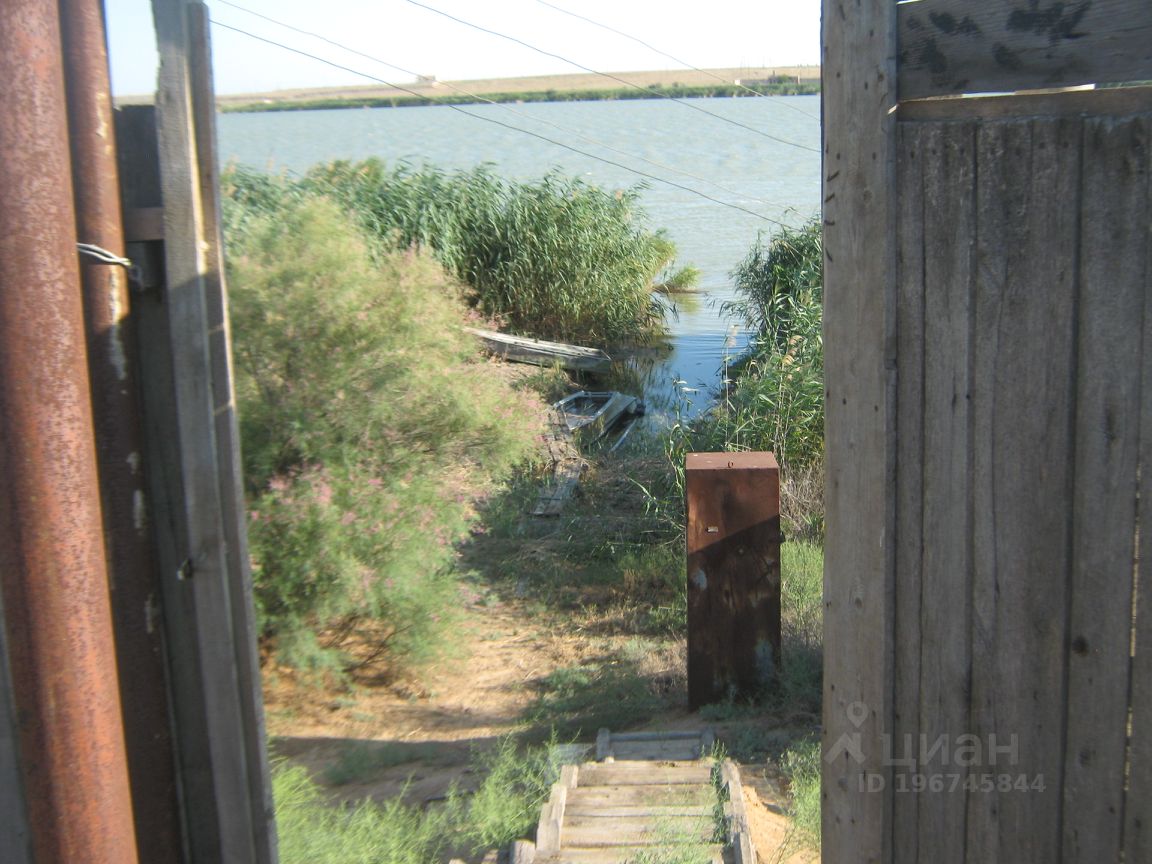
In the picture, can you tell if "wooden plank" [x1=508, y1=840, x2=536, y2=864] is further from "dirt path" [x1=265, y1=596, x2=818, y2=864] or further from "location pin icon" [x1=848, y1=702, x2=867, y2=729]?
"location pin icon" [x1=848, y1=702, x2=867, y2=729]

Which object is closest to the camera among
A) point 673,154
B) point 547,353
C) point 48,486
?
point 48,486

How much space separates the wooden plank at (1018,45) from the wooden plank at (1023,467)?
9 cm

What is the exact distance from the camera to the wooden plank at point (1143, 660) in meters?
1.96

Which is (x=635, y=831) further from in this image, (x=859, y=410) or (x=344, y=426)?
(x=344, y=426)

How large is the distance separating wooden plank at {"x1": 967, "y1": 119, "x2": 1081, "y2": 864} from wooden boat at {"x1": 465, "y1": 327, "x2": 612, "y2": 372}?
10.8 meters

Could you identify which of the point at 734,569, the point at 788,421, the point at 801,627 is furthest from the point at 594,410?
the point at 734,569

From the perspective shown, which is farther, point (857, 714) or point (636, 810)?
point (636, 810)

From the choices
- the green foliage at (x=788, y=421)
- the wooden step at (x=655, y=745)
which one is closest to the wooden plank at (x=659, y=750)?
the wooden step at (x=655, y=745)

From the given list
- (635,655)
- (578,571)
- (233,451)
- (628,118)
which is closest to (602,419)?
(578,571)

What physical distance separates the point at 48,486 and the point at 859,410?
5.01 feet

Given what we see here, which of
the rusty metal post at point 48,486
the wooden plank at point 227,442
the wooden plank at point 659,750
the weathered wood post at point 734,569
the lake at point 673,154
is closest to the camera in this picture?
the rusty metal post at point 48,486

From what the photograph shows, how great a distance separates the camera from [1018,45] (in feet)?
6.55

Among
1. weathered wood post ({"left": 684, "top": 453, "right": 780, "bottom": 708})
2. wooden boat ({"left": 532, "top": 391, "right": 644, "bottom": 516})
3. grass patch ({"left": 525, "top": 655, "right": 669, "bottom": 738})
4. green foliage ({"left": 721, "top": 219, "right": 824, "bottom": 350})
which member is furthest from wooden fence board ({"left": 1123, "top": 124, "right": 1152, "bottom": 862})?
green foliage ({"left": 721, "top": 219, "right": 824, "bottom": 350})

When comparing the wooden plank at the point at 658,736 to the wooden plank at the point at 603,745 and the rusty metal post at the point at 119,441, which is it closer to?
the wooden plank at the point at 603,745
